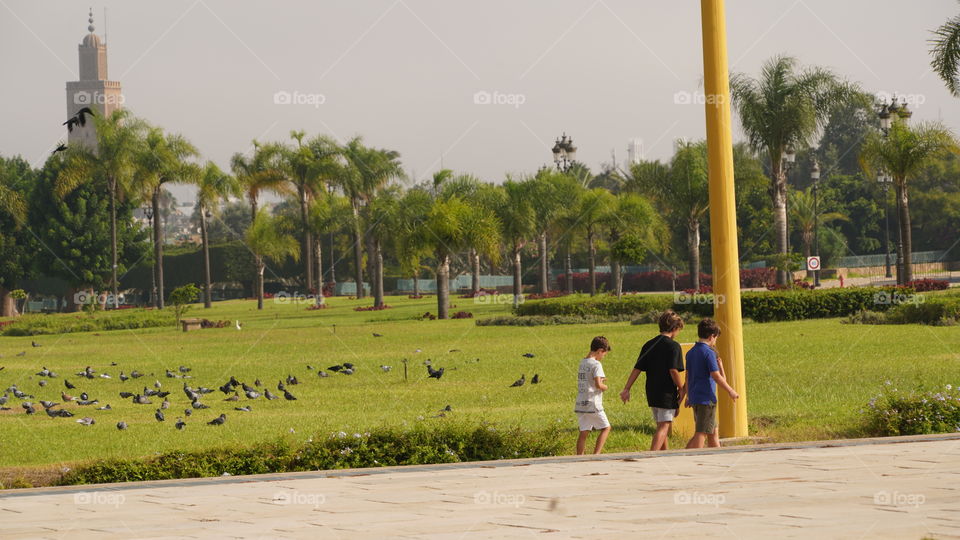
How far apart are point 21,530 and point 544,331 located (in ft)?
87.7

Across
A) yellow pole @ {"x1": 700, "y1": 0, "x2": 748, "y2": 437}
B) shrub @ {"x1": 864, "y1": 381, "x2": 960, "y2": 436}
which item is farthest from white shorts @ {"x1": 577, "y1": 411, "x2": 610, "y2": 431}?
shrub @ {"x1": 864, "y1": 381, "x2": 960, "y2": 436}

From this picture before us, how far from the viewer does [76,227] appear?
231 ft

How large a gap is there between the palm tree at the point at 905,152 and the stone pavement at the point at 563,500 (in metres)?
33.7

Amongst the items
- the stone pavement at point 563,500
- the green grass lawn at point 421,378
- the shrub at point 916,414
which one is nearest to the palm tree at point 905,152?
the green grass lawn at point 421,378

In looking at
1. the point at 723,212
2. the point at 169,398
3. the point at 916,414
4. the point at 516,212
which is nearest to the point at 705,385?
the point at 723,212

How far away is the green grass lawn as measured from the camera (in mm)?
13156

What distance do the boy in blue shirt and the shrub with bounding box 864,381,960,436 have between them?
1660mm

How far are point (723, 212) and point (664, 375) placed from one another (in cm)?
196

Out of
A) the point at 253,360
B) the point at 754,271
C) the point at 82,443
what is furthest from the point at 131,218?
the point at 82,443

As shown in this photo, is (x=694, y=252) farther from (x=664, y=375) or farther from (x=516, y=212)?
(x=664, y=375)

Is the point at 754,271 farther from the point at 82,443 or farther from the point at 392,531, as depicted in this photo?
the point at 392,531

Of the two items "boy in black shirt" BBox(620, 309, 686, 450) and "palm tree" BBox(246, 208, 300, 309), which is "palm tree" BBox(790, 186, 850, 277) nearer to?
"palm tree" BBox(246, 208, 300, 309)

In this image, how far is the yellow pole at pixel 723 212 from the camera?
10.9 m

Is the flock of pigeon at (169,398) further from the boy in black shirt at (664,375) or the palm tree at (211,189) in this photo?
the palm tree at (211,189)
